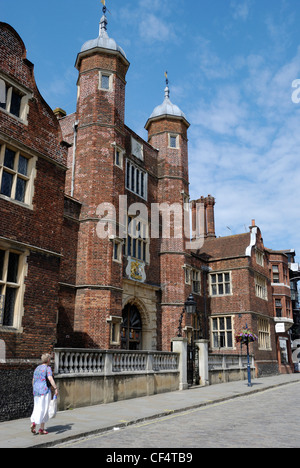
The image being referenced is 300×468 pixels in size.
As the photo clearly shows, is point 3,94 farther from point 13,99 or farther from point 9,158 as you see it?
point 9,158

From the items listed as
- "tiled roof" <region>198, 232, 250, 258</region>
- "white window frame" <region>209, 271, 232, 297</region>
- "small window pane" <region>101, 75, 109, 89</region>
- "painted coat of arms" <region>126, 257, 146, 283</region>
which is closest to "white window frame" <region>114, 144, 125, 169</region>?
"small window pane" <region>101, 75, 109, 89</region>

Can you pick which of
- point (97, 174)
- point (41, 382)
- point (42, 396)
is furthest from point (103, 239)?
point (42, 396)

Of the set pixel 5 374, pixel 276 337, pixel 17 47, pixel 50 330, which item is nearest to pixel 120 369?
pixel 50 330

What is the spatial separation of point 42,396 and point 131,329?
14.6 meters

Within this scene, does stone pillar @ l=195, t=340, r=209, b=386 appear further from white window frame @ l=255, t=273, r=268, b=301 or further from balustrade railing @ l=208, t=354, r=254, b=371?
white window frame @ l=255, t=273, r=268, b=301

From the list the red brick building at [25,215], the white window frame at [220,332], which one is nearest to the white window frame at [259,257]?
the white window frame at [220,332]

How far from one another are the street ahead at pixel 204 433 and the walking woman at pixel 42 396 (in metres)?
0.80

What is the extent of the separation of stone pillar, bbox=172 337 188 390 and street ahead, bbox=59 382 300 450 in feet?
19.9

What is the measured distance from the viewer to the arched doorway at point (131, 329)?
2208cm

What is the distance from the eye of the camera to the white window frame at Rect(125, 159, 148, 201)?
23.5 meters

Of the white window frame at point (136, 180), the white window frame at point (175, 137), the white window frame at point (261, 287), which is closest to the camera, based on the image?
the white window frame at point (136, 180)

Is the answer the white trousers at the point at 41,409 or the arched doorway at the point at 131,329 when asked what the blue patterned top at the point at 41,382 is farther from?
the arched doorway at the point at 131,329

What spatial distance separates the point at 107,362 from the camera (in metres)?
13.5
